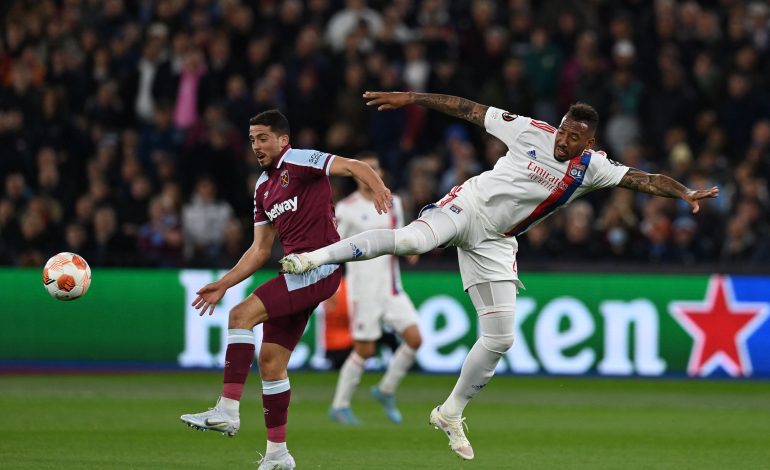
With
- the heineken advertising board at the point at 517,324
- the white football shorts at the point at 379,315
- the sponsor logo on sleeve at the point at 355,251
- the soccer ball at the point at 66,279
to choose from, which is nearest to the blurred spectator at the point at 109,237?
the heineken advertising board at the point at 517,324

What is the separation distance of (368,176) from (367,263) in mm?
5226

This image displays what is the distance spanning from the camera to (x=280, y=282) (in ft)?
32.4

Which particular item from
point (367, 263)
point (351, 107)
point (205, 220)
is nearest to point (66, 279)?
point (367, 263)

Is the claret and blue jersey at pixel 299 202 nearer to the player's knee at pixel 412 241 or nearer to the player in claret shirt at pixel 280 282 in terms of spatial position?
the player in claret shirt at pixel 280 282

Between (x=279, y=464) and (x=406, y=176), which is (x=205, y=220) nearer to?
(x=406, y=176)

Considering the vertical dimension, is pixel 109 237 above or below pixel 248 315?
above

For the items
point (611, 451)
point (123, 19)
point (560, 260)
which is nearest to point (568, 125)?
point (611, 451)

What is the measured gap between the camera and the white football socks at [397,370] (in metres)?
14.3

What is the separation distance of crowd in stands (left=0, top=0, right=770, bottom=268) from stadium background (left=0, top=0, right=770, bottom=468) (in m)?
0.04

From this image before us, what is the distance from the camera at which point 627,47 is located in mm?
20984

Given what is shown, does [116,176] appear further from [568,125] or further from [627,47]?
[568,125]

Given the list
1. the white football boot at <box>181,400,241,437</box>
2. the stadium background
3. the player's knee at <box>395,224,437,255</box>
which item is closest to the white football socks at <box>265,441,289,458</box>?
the white football boot at <box>181,400,241,437</box>

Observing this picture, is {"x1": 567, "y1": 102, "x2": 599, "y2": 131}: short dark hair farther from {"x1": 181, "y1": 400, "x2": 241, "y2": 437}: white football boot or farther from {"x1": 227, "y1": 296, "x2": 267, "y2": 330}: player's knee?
{"x1": 181, "y1": 400, "x2": 241, "y2": 437}: white football boot

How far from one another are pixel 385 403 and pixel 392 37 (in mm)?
8733
